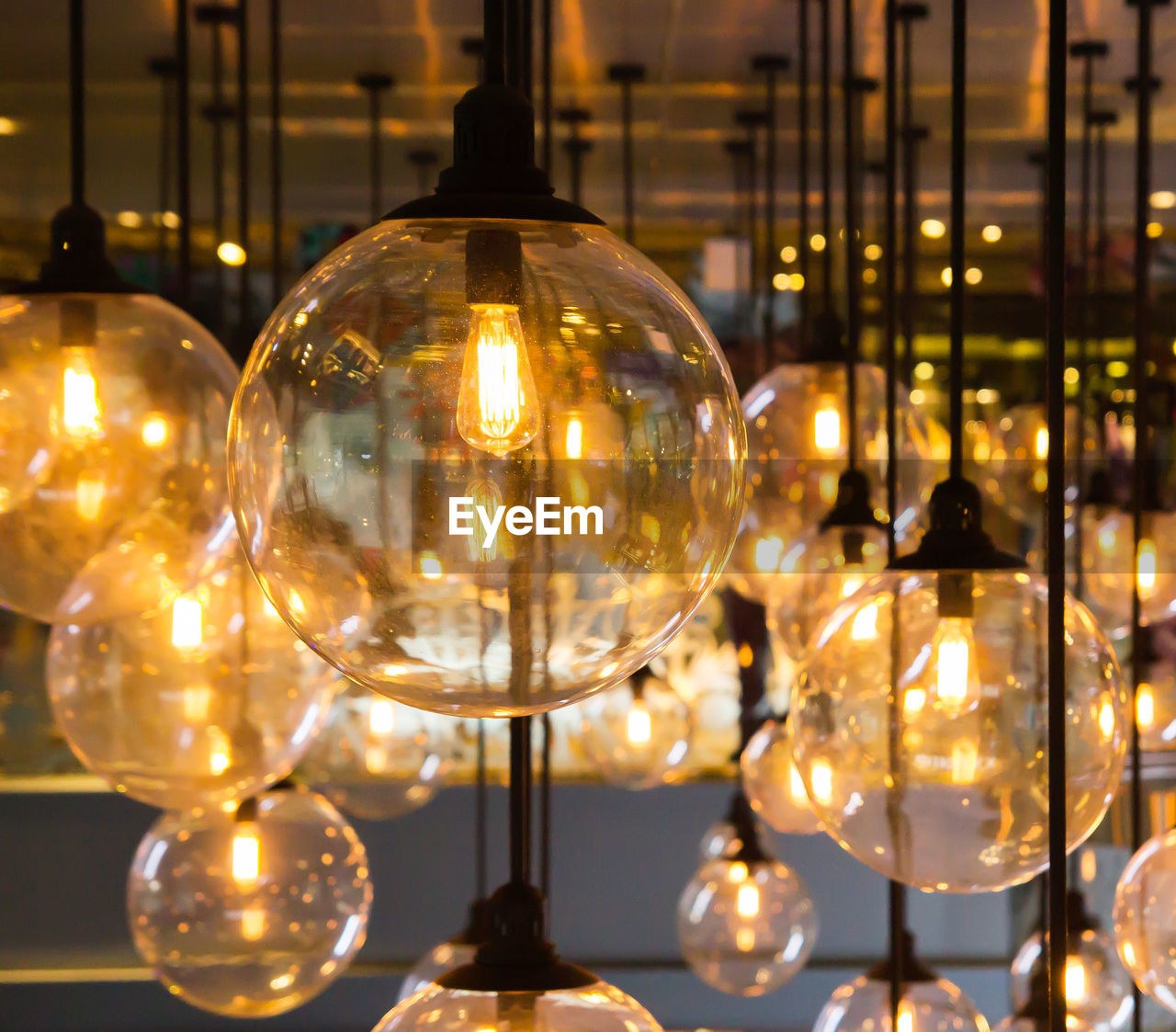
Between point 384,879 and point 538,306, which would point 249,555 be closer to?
point 538,306

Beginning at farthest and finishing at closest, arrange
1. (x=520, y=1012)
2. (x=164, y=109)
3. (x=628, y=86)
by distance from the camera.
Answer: (x=164, y=109), (x=628, y=86), (x=520, y=1012)

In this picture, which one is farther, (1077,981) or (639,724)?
(639,724)

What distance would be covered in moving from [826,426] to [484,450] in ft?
5.86

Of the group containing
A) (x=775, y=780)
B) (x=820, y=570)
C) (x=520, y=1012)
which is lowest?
(x=775, y=780)

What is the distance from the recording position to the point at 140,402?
1.36m

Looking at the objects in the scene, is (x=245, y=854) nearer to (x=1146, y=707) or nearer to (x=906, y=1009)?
(x=906, y=1009)

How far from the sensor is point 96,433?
1365 mm

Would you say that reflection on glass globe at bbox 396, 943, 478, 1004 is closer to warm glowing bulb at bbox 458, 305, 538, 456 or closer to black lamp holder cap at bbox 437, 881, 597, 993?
black lamp holder cap at bbox 437, 881, 597, 993

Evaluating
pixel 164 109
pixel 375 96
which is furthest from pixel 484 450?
Result: pixel 164 109

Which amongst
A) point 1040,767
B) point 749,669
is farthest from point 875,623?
point 749,669

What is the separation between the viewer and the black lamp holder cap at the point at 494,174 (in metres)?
0.79

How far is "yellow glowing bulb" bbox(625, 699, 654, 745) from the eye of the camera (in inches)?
157

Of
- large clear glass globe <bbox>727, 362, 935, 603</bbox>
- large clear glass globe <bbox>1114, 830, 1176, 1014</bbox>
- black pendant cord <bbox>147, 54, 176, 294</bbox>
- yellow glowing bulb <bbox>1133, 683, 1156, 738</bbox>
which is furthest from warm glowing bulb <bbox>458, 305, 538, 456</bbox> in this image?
black pendant cord <bbox>147, 54, 176, 294</bbox>

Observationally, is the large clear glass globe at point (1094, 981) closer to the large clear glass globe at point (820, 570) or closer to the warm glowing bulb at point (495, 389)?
the large clear glass globe at point (820, 570)
